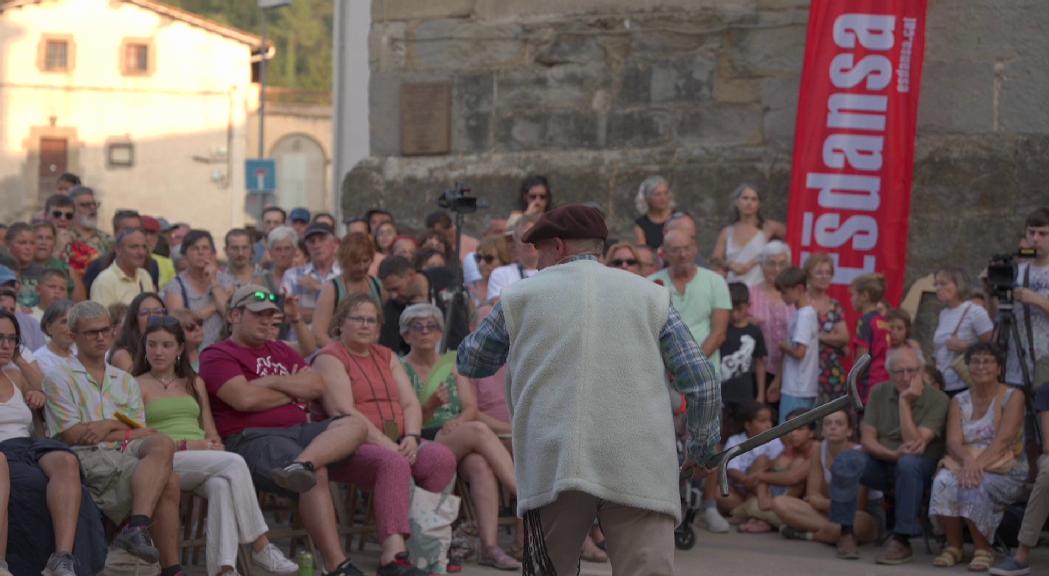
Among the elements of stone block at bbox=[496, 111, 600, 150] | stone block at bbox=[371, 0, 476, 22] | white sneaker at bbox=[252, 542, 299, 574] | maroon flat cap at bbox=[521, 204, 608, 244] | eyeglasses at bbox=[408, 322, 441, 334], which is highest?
stone block at bbox=[371, 0, 476, 22]

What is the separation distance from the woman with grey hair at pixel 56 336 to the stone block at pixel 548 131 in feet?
16.1

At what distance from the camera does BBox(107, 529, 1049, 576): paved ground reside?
8586 millimetres

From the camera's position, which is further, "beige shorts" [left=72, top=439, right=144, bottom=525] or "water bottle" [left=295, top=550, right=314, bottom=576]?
"water bottle" [left=295, top=550, right=314, bottom=576]

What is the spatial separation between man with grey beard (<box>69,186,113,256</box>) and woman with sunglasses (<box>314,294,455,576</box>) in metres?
2.82

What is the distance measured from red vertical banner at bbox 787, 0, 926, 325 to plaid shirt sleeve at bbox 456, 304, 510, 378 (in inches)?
227

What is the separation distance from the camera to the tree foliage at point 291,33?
215 ft

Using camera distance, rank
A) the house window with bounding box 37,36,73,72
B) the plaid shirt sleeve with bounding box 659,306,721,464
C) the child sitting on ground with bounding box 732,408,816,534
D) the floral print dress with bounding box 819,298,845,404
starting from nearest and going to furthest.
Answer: the plaid shirt sleeve with bounding box 659,306,721,464 < the child sitting on ground with bounding box 732,408,816,534 < the floral print dress with bounding box 819,298,845,404 < the house window with bounding box 37,36,73,72

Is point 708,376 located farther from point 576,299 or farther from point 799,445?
point 799,445

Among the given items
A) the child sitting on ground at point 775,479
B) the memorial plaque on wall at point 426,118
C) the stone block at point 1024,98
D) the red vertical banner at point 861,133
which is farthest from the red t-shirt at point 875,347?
the memorial plaque on wall at point 426,118

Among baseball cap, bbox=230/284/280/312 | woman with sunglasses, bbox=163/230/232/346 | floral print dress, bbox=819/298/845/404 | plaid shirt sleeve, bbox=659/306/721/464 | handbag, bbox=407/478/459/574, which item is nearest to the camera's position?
plaid shirt sleeve, bbox=659/306/721/464

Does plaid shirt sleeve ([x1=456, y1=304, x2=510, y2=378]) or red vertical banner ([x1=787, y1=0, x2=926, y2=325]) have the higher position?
red vertical banner ([x1=787, y1=0, x2=926, y2=325])

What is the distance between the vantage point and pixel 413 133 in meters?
12.9

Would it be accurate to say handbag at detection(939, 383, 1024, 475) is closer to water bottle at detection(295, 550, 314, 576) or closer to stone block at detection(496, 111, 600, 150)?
water bottle at detection(295, 550, 314, 576)

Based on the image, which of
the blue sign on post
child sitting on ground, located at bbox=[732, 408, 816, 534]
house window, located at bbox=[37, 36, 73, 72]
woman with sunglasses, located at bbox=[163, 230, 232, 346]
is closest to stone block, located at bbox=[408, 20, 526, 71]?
woman with sunglasses, located at bbox=[163, 230, 232, 346]
